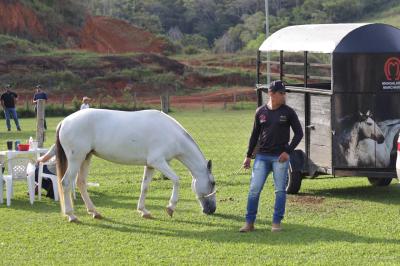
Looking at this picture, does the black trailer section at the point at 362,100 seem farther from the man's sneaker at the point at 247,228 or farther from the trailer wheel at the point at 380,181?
the man's sneaker at the point at 247,228

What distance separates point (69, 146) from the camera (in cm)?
1127

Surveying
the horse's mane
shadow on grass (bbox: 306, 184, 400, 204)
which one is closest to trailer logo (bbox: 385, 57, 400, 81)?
the horse's mane

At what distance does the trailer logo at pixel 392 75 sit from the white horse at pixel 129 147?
10.2 feet

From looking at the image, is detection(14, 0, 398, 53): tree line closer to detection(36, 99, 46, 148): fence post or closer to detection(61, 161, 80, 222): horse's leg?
detection(36, 99, 46, 148): fence post

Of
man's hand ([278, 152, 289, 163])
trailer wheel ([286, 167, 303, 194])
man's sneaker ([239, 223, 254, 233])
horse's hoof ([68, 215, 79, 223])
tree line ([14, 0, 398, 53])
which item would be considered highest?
tree line ([14, 0, 398, 53])

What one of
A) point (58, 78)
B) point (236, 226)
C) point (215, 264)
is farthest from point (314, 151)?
point (58, 78)

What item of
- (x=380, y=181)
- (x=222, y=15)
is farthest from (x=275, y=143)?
(x=222, y=15)

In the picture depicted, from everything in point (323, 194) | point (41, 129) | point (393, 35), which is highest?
point (393, 35)

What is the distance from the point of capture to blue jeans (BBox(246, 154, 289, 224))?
391 inches

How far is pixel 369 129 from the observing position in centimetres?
1227

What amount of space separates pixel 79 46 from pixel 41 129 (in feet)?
196

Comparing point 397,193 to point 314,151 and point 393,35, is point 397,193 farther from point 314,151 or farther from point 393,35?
point 393,35

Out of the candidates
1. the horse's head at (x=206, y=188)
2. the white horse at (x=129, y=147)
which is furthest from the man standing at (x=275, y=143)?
the white horse at (x=129, y=147)

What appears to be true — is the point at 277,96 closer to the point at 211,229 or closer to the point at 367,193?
the point at 211,229
